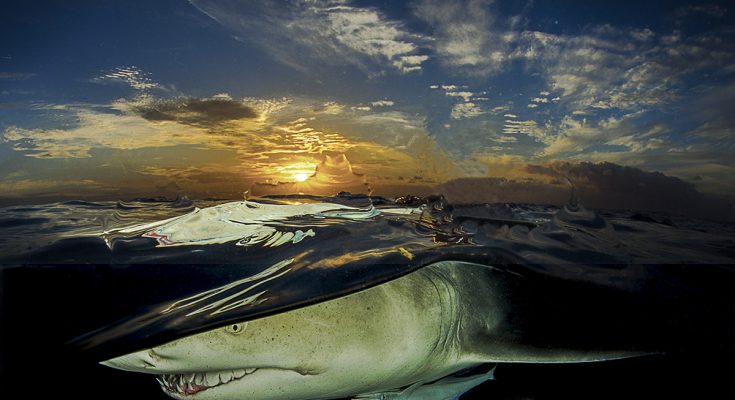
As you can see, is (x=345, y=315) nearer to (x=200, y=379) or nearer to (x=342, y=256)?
(x=200, y=379)

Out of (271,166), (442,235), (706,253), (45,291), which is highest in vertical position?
(271,166)

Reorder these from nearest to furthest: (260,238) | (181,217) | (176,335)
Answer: (176,335) < (260,238) < (181,217)

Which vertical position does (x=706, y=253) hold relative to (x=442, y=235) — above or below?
below

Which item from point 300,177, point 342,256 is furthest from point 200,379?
point 300,177

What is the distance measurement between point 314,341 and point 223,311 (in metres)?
1.26

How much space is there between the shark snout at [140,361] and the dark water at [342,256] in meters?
0.08

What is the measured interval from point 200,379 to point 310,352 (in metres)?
1.13

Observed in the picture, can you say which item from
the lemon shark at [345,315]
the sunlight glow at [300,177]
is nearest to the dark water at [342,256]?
the lemon shark at [345,315]

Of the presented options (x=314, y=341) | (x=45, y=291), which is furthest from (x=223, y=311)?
(x=45, y=291)

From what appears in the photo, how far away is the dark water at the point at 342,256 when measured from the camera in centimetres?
481

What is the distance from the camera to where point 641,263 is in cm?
905

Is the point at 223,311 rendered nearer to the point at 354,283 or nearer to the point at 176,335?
the point at 176,335

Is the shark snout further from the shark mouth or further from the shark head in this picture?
the shark mouth

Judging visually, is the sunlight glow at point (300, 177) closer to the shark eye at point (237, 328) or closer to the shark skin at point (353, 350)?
the shark skin at point (353, 350)
